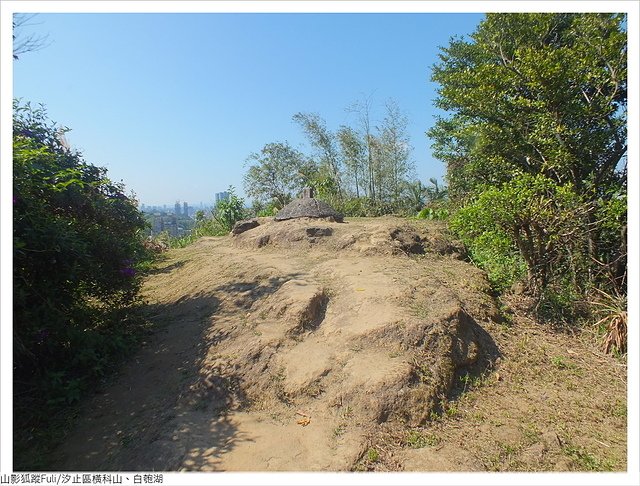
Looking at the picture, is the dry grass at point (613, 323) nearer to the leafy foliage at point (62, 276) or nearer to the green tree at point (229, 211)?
the leafy foliage at point (62, 276)

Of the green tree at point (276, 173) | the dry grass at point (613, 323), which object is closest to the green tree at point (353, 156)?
the green tree at point (276, 173)

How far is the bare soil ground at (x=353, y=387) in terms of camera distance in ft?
7.93

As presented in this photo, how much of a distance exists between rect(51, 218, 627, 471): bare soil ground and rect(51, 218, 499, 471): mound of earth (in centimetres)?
1

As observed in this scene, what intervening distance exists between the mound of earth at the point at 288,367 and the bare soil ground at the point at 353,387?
0.04 ft

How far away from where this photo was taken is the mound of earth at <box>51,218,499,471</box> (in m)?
2.43

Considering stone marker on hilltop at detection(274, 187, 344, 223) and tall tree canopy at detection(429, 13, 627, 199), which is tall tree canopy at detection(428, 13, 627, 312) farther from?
stone marker on hilltop at detection(274, 187, 344, 223)

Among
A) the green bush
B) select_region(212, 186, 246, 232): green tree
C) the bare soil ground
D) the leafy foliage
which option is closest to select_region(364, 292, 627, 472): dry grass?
the bare soil ground

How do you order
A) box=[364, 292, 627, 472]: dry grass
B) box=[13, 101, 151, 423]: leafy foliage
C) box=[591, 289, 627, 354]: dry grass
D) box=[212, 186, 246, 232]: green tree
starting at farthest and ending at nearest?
box=[212, 186, 246, 232]: green tree → box=[591, 289, 627, 354]: dry grass → box=[13, 101, 151, 423]: leafy foliage → box=[364, 292, 627, 472]: dry grass

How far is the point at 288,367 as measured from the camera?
311cm

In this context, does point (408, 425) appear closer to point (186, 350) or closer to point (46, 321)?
point (186, 350)

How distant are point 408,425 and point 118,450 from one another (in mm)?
1983

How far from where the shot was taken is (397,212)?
12.2 metres

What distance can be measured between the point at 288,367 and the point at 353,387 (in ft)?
1.98

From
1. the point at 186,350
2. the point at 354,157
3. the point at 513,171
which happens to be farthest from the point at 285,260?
the point at 354,157
